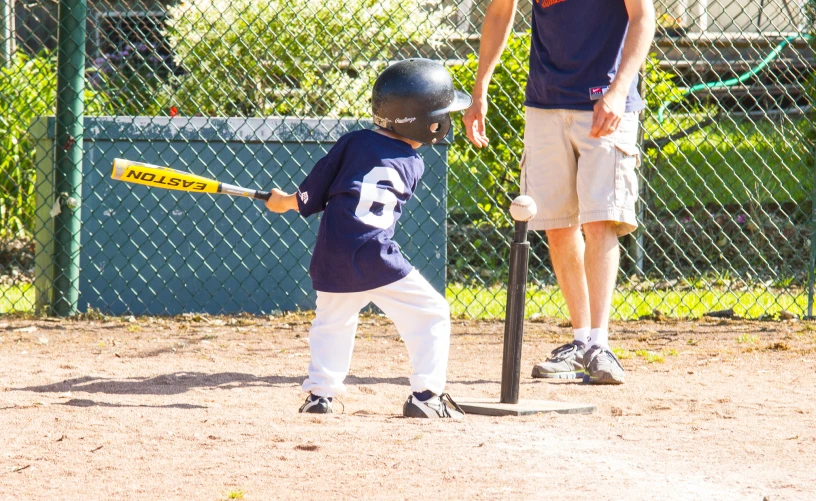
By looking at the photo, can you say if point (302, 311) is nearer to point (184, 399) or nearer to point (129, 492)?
point (184, 399)

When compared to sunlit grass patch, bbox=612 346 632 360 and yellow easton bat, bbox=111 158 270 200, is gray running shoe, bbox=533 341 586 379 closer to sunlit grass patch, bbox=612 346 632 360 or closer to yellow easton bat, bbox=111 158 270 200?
sunlit grass patch, bbox=612 346 632 360

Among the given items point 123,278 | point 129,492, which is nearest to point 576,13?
point 129,492

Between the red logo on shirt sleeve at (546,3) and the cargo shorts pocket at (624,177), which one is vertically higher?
the red logo on shirt sleeve at (546,3)

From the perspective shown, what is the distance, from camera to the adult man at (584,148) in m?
3.77

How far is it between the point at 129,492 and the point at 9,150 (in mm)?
5527

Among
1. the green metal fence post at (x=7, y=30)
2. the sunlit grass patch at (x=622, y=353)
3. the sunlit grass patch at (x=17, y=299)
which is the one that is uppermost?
the green metal fence post at (x=7, y=30)

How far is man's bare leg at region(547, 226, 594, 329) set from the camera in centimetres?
400

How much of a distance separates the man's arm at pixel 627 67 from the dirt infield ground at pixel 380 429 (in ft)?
3.34

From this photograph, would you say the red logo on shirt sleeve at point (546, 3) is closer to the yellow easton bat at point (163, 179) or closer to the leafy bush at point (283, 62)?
the yellow easton bat at point (163, 179)

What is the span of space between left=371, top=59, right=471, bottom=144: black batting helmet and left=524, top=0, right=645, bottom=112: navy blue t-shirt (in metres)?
0.75

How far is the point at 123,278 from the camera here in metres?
5.55

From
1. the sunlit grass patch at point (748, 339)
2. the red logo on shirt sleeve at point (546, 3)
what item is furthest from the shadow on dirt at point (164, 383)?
the sunlit grass patch at point (748, 339)

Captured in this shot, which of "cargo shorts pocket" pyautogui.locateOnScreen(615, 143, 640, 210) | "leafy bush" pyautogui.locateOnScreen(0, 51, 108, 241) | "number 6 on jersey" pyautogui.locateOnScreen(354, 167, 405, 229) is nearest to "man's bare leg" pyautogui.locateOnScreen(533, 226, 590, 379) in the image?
"cargo shorts pocket" pyautogui.locateOnScreen(615, 143, 640, 210)

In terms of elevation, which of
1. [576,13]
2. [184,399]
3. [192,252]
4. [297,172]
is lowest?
[184,399]
